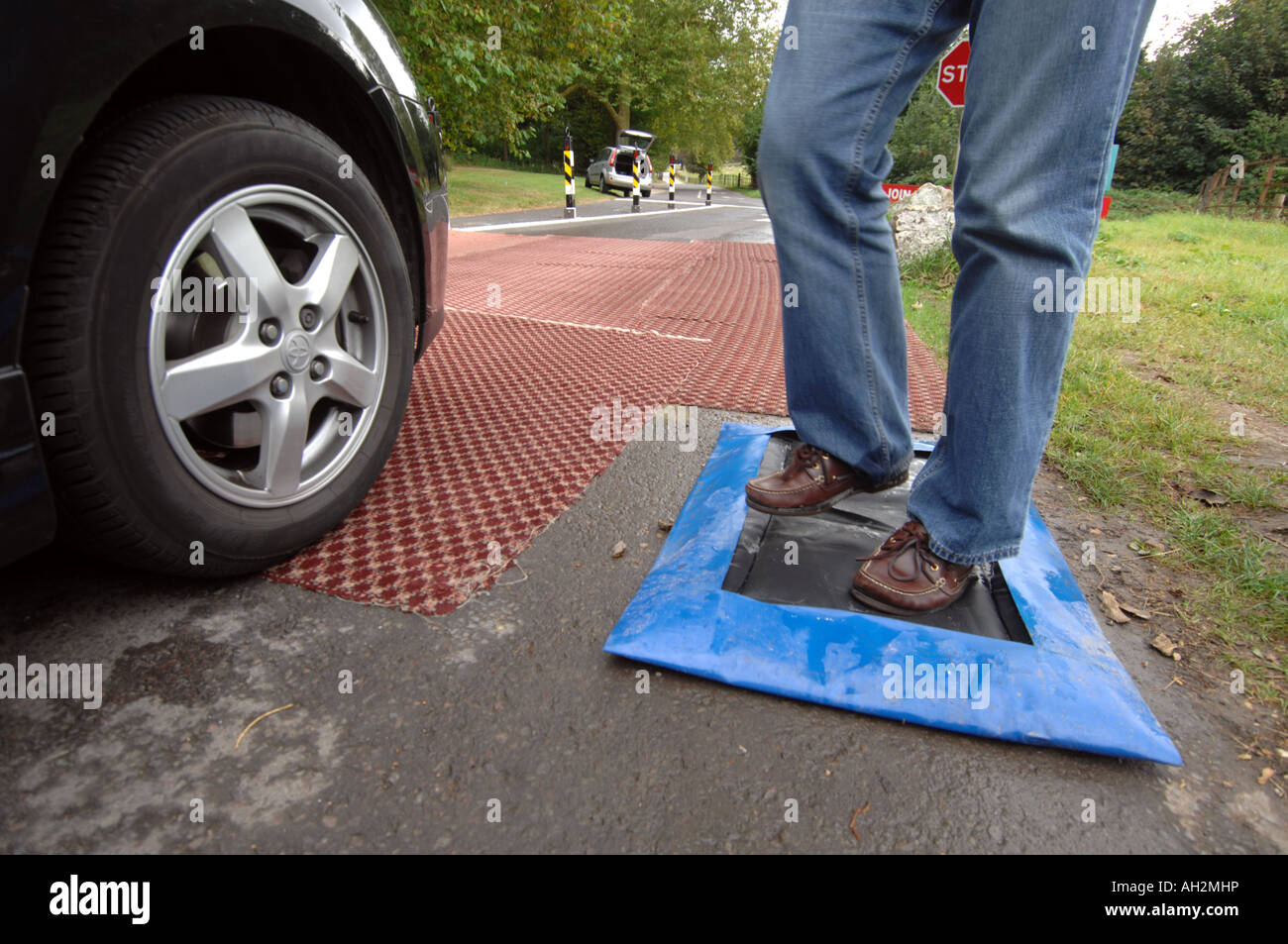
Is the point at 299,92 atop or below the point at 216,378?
atop

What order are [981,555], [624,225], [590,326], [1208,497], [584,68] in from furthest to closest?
[584,68] → [624,225] → [590,326] → [1208,497] → [981,555]

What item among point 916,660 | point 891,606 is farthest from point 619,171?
point 916,660

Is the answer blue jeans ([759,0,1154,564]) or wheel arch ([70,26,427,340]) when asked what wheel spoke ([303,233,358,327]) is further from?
blue jeans ([759,0,1154,564])

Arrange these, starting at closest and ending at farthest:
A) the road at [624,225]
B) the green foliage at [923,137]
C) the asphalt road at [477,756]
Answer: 1. the asphalt road at [477,756]
2. the road at [624,225]
3. the green foliage at [923,137]

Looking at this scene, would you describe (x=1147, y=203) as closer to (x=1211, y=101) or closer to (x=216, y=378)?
(x=1211, y=101)

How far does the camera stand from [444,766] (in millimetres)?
1160

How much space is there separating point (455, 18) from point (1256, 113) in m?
27.6

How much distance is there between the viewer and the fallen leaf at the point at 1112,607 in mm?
1667

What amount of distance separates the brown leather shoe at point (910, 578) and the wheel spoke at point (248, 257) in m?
1.34

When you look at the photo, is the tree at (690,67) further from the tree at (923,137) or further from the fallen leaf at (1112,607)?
the fallen leaf at (1112,607)

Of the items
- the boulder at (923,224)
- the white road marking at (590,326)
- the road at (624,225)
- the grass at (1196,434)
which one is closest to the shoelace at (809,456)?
the grass at (1196,434)

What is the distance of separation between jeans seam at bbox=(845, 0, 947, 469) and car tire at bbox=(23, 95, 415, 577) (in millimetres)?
1088

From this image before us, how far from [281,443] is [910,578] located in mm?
1337

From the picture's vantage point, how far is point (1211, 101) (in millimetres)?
25812
